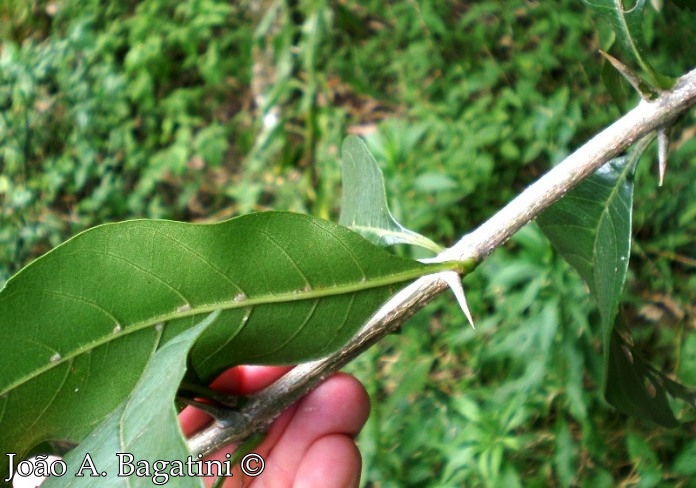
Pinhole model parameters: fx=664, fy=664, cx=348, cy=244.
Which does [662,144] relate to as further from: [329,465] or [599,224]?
[329,465]

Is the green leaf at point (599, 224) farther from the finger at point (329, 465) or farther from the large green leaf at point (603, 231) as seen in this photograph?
the finger at point (329, 465)

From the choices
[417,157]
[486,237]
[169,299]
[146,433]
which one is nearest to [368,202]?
[486,237]

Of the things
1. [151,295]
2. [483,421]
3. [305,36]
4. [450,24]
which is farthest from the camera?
[450,24]

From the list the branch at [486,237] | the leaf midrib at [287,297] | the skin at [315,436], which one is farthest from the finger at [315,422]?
the leaf midrib at [287,297]

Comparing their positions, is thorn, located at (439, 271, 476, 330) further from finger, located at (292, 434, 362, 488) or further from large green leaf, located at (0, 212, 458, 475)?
finger, located at (292, 434, 362, 488)

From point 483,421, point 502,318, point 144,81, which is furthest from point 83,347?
point 144,81

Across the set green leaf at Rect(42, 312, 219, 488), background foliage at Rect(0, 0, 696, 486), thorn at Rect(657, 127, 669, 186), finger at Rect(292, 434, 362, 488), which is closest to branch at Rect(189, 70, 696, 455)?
thorn at Rect(657, 127, 669, 186)

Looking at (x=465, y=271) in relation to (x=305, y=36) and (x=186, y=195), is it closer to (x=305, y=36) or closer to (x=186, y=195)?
(x=305, y=36)
